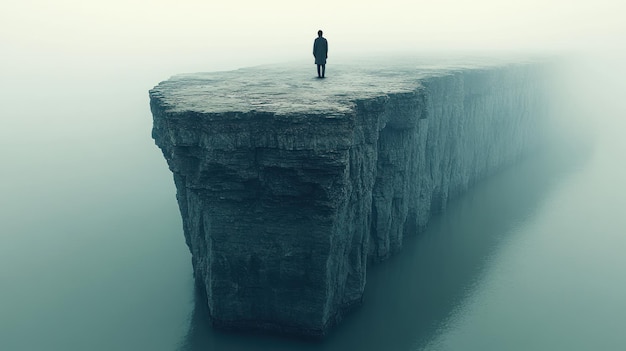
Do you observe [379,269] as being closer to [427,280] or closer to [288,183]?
[427,280]

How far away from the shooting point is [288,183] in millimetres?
21359

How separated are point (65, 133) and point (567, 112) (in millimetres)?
85175

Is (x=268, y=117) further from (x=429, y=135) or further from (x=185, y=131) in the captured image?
(x=429, y=135)

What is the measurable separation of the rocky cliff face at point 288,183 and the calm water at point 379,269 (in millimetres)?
2392

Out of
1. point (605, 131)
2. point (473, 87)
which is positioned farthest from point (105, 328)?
point (605, 131)

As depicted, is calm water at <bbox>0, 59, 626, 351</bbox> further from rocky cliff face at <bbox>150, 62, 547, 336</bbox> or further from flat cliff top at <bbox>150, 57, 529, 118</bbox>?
flat cliff top at <bbox>150, 57, 529, 118</bbox>

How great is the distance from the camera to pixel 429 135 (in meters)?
38.0

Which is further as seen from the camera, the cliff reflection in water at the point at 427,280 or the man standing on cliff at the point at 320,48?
the man standing on cliff at the point at 320,48

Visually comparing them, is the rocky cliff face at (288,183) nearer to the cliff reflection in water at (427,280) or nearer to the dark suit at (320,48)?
the cliff reflection in water at (427,280)

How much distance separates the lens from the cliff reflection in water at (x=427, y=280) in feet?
82.1

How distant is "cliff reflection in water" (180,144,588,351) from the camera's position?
82.1 feet

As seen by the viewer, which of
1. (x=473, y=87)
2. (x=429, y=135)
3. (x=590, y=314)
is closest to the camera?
(x=590, y=314)

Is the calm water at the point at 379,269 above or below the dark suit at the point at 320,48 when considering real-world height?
below

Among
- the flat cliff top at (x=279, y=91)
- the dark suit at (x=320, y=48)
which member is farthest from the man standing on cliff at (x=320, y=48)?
the flat cliff top at (x=279, y=91)
